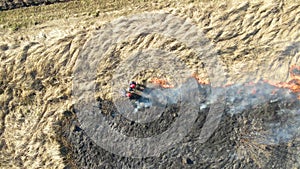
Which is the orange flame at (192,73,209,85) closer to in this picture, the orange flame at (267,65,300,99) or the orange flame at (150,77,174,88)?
the orange flame at (150,77,174,88)

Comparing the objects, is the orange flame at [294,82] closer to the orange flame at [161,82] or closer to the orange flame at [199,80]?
the orange flame at [199,80]

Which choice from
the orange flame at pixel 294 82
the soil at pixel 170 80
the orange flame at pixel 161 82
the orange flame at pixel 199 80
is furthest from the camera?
the orange flame at pixel 161 82

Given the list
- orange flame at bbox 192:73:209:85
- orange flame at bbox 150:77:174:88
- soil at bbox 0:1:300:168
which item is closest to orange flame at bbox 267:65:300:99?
soil at bbox 0:1:300:168

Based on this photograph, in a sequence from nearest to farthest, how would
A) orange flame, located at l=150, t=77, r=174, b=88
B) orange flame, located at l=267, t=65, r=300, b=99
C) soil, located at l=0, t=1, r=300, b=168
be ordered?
orange flame, located at l=267, t=65, r=300, b=99
soil, located at l=0, t=1, r=300, b=168
orange flame, located at l=150, t=77, r=174, b=88

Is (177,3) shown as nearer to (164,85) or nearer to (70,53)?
(164,85)

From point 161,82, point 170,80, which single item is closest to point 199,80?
point 170,80

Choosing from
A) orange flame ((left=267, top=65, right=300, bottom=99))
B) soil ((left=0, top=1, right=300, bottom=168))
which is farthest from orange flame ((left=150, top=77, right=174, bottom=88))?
orange flame ((left=267, top=65, right=300, bottom=99))

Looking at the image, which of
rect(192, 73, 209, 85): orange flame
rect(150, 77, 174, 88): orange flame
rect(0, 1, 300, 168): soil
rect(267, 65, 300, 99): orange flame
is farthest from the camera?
rect(150, 77, 174, 88): orange flame

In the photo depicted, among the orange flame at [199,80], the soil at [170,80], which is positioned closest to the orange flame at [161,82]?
the soil at [170,80]

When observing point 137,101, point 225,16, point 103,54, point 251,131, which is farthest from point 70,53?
point 251,131

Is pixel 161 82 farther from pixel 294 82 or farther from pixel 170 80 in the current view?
pixel 294 82

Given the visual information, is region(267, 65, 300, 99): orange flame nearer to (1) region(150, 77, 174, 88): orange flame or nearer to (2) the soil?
(2) the soil

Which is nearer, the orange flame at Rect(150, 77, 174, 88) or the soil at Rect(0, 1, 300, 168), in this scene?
the soil at Rect(0, 1, 300, 168)
